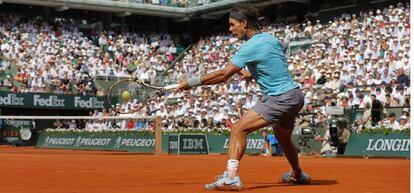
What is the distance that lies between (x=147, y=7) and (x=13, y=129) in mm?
12379

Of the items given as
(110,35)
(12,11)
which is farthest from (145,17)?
(12,11)

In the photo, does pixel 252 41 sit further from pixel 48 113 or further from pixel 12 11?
pixel 12 11

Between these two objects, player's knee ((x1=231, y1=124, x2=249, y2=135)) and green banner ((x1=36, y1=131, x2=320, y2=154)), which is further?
green banner ((x1=36, y1=131, x2=320, y2=154))

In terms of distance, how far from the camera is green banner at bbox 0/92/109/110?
35.3 m

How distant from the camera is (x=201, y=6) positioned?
4412 centimetres

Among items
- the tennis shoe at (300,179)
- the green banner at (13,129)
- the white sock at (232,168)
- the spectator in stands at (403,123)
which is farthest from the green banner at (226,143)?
the white sock at (232,168)

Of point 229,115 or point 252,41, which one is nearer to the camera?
point 252,41

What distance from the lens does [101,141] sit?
30.1 metres

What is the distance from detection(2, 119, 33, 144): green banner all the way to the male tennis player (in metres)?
28.3

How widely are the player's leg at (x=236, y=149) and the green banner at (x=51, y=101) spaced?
94.8 feet

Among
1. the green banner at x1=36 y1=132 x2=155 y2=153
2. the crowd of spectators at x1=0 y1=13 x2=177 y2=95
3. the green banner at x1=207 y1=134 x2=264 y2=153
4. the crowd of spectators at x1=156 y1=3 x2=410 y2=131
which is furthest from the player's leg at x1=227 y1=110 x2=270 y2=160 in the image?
the crowd of spectators at x1=0 y1=13 x2=177 y2=95

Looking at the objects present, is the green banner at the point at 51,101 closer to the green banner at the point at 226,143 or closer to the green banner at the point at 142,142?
the green banner at the point at 142,142

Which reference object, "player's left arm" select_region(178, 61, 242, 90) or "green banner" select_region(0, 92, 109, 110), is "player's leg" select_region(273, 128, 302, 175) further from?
"green banner" select_region(0, 92, 109, 110)

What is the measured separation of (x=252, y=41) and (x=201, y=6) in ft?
120
